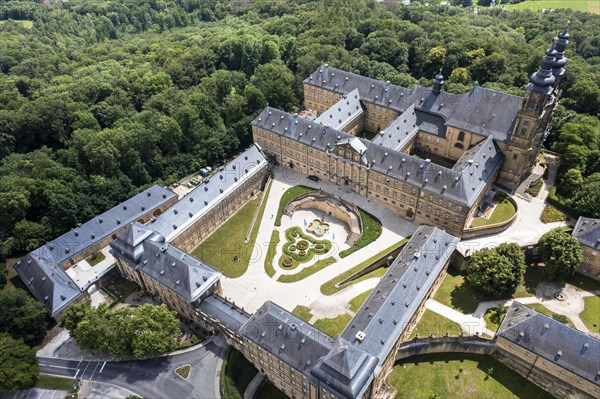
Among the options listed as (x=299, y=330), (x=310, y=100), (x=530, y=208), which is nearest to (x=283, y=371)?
(x=299, y=330)

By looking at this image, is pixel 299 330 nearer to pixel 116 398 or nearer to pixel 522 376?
pixel 116 398

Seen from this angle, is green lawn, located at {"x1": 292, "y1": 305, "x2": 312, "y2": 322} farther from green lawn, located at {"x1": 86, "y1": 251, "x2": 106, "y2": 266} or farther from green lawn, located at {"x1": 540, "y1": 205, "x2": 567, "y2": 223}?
green lawn, located at {"x1": 540, "y1": 205, "x2": 567, "y2": 223}

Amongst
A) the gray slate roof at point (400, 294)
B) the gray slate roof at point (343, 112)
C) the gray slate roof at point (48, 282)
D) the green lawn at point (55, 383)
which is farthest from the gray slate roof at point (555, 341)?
the gray slate roof at point (48, 282)

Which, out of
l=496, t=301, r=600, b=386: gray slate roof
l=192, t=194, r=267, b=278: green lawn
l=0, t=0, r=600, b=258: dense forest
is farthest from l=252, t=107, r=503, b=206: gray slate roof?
l=496, t=301, r=600, b=386: gray slate roof

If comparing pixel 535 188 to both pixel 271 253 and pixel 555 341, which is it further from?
pixel 271 253

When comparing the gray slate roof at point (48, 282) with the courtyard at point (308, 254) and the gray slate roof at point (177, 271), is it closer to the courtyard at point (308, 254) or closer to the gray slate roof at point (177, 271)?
the gray slate roof at point (177, 271)

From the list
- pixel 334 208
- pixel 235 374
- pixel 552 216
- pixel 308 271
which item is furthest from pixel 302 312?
pixel 552 216
